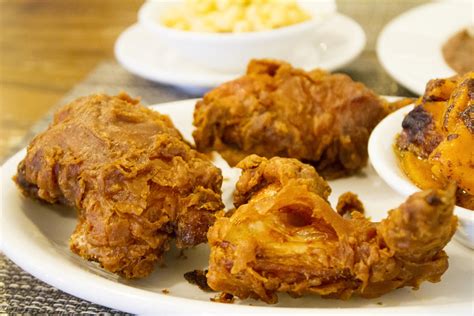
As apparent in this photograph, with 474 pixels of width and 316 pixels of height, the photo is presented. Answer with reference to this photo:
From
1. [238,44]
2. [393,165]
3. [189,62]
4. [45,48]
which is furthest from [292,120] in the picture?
[45,48]

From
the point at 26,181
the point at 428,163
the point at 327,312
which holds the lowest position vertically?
the point at 26,181

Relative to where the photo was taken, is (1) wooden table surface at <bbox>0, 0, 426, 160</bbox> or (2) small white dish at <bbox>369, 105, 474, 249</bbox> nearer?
(2) small white dish at <bbox>369, 105, 474, 249</bbox>

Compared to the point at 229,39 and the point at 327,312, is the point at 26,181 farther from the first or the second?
the point at 229,39

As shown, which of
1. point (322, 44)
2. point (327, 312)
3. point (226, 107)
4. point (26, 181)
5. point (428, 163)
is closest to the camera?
point (327, 312)

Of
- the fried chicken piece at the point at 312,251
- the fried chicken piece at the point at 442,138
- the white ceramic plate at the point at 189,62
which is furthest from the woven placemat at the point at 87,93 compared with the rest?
the fried chicken piece at the point at 442,138

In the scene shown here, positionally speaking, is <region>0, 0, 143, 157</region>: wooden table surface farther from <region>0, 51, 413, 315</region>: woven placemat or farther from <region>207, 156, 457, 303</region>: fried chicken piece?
<region>207, 156, 457, 303</region>: fried chicken piece

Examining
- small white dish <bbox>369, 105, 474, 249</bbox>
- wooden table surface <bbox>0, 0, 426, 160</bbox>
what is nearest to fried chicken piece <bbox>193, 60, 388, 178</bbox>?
small white dish <bbox>369, 105, 474, 249</bbox>

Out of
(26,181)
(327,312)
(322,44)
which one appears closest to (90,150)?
(26,181)
